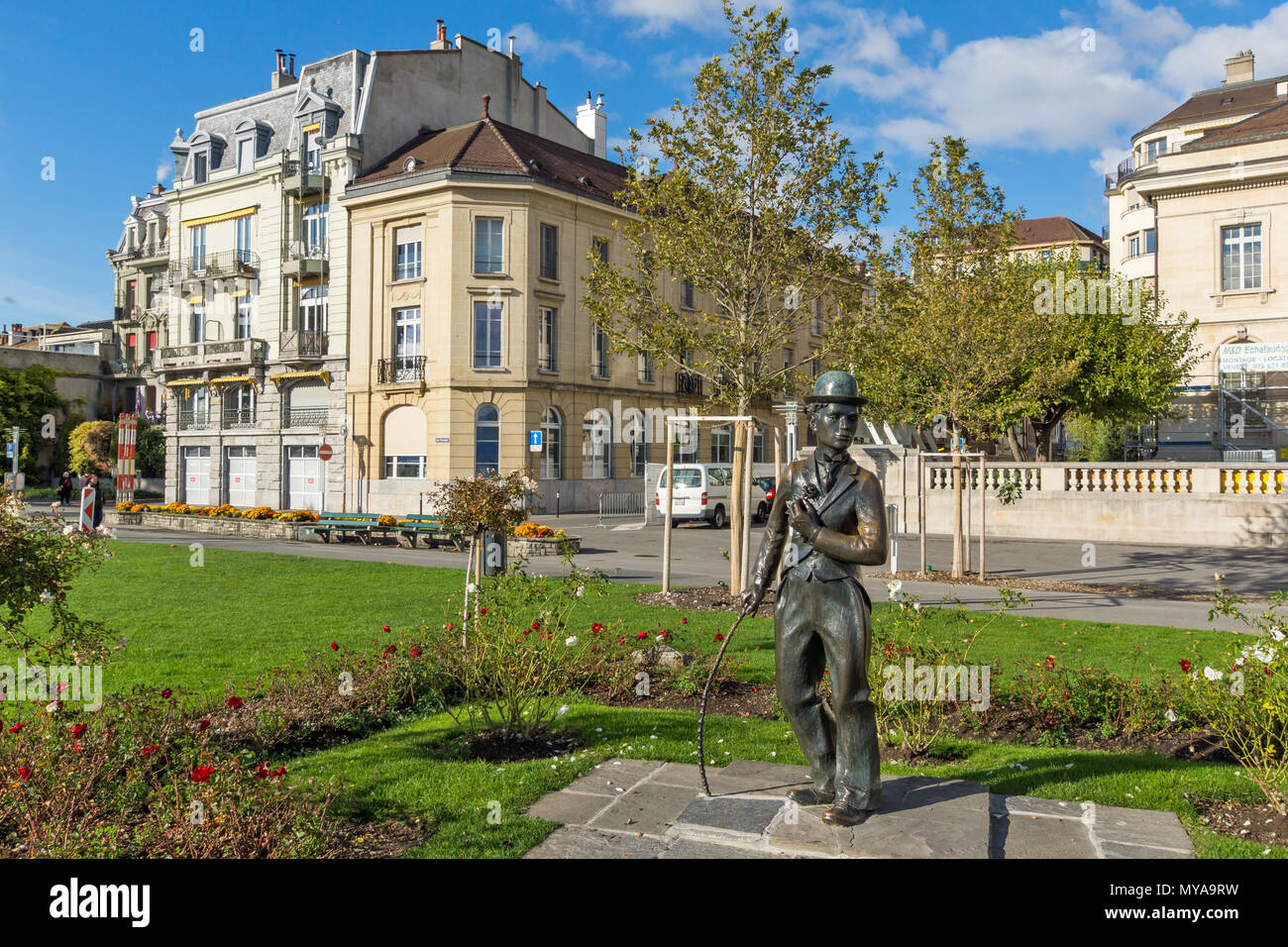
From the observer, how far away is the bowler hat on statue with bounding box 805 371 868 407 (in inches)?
179

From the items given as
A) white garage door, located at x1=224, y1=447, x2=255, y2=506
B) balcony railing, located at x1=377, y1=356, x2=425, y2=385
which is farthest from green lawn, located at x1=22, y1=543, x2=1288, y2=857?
white garage door, located at x1=224, y1=447, x2=255, y2=506

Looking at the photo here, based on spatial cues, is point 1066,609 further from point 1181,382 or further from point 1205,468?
point 1181,382

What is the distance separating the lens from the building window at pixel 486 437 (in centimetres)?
3456

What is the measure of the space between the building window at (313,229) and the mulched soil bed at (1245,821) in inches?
1488

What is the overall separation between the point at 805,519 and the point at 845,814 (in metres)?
1.41

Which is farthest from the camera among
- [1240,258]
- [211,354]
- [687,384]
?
[687,384]

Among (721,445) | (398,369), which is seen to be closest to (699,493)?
(398,369)

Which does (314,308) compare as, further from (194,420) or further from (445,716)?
(445,716)

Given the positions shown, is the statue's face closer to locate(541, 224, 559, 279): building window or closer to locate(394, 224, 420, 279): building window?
locate(541, 224, 559, 279): building window

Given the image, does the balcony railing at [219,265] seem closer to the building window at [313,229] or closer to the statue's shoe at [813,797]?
the building window at [313,229]

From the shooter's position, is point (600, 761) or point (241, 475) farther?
point (241, 475)

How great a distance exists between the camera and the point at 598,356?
125 feet

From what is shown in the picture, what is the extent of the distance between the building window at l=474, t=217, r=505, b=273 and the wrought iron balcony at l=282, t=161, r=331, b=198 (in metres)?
7.64
